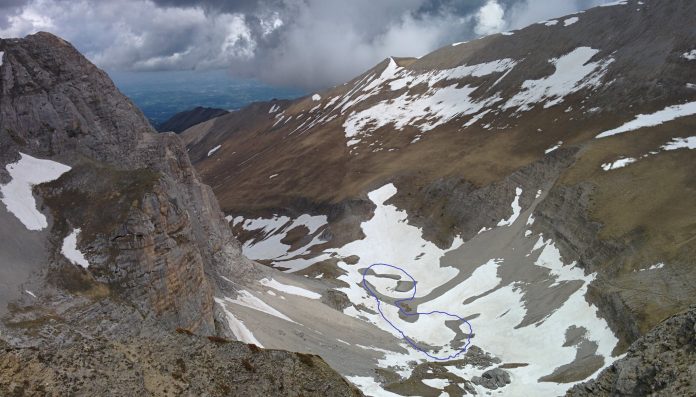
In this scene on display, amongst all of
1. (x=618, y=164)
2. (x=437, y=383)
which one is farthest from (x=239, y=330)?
(x=618, y=164)

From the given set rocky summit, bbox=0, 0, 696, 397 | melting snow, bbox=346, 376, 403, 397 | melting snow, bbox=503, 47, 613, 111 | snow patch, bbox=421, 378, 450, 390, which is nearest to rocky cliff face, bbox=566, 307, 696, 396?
rocky summit, bbox=0, 0, 696, 397

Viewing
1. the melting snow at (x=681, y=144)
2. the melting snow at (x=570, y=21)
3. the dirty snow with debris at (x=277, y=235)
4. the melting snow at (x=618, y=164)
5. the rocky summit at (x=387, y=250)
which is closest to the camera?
the rocky summit at (x=387, y=250)

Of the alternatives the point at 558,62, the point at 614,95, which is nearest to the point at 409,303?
the point at 614,95

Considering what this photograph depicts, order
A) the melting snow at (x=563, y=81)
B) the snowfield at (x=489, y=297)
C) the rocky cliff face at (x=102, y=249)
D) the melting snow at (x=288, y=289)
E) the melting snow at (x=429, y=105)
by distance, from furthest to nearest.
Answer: the melting snow at (x=429, y=105)
the melting snow at (x=563, y=81)
the melting snow at (x=288, y=289)
the snowfield at (x=489, y=297)
the rocky cliff face at (x=102, y=249)

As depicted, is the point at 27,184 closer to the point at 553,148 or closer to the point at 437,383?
the point at 437,383

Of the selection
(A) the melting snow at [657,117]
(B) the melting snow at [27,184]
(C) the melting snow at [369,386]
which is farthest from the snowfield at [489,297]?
(A) the melting snow at [657,117]

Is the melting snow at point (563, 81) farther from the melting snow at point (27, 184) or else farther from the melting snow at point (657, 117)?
the melting snow at point (27, 184)
